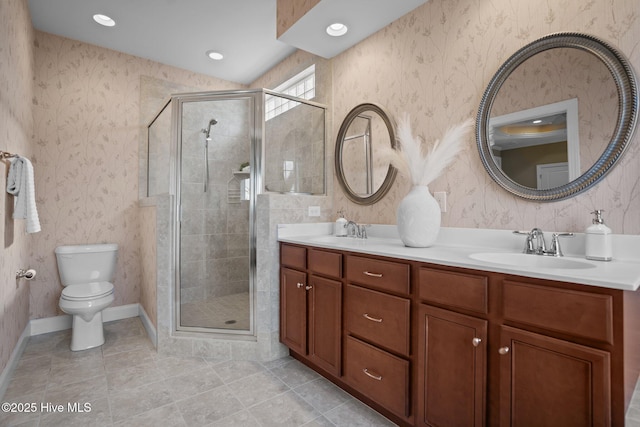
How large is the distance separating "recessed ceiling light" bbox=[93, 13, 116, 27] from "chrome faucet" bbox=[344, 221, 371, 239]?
8.60 feet

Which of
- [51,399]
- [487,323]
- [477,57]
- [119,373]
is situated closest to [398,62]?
[477,57]

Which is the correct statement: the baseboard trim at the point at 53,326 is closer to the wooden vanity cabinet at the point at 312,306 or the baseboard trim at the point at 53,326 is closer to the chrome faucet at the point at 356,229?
the wooden vanity cabinet at the point at 312,306

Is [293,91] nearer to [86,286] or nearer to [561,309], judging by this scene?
[86,286]

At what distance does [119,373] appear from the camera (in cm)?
211

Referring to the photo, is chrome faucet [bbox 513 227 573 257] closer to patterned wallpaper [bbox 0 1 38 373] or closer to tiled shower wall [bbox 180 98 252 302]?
tiled shower wall [bbox 180 98 252 302]

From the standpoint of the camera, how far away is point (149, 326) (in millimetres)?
2758

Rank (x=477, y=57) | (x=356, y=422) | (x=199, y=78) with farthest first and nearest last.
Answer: (x=199, y=78) → (x=477, y=57) → (x=356, y=422)

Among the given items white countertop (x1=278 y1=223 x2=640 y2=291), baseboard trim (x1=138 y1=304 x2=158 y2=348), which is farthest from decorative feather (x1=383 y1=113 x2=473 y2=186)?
baseboard trim (x1=138 y1=304 x2=158 y2=348)

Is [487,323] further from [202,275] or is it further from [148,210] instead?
[148,210]

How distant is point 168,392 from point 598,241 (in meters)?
2.31

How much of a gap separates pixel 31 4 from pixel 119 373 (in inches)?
113

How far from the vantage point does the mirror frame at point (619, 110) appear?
1.29 m

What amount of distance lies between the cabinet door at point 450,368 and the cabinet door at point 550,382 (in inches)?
3.3

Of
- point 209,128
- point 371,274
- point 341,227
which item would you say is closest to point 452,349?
point 371,274
